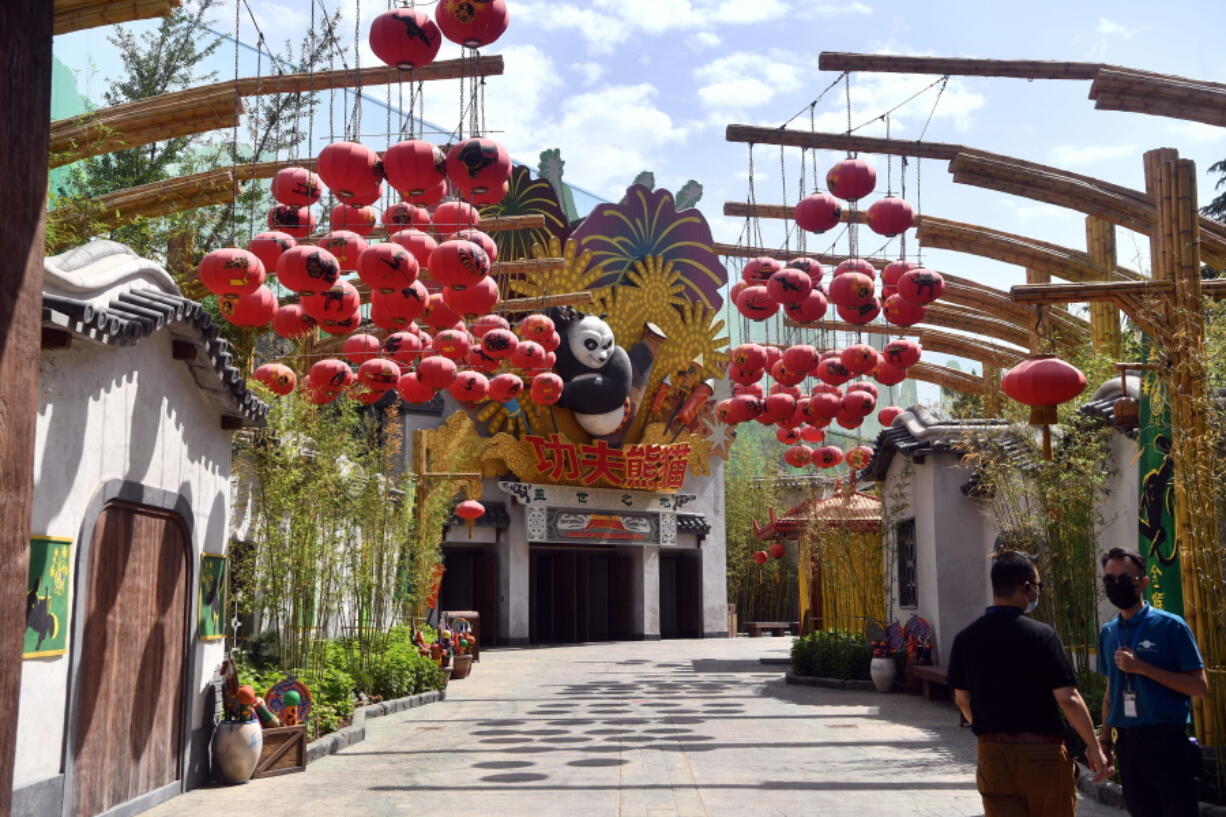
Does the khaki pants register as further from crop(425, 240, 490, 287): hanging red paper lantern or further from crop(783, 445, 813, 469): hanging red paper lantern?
crop(783, 445, 813, 469): hanging red paper lantern

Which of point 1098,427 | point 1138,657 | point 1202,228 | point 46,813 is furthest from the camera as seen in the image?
point 1202,228

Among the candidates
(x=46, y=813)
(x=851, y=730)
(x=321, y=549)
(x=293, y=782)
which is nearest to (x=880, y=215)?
(x=851, y=730)

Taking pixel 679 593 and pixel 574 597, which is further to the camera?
pixel 679 593

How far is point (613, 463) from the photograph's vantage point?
26781 mm

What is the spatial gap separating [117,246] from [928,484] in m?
9.85

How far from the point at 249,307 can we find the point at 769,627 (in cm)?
2464

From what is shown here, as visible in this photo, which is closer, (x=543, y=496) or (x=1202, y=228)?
(x=1202, y=228)

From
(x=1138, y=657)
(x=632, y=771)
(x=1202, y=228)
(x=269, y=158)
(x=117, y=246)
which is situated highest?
(x=269, y=158)

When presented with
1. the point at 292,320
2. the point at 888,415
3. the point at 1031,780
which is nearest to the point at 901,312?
the point at 292,320

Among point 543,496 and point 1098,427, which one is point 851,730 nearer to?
point 1098,427

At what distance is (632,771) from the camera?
8664mm

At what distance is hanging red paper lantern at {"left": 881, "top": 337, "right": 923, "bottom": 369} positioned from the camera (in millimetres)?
12336

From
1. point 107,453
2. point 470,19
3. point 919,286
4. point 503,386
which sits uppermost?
point 470,19

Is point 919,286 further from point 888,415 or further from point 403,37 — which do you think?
point 888,415
